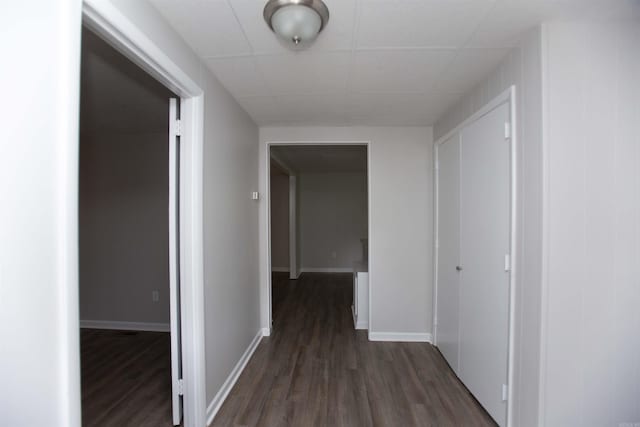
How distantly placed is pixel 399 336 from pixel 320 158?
125 inches

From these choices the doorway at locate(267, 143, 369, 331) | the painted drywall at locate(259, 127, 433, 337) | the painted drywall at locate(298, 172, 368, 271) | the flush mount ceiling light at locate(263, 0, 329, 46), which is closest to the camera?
the flush mount ceiling light at locate(263, 0, 329, 46)

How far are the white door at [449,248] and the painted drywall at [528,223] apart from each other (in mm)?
721

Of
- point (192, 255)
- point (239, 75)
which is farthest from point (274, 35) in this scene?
point (192, 255)

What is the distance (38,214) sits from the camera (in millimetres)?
831

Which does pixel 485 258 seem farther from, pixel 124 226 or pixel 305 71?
pixel 124 226

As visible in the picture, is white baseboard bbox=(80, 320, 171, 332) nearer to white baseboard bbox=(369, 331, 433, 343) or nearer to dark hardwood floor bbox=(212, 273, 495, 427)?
dark hardwood floor bbox=(212, 273, 495, 427)

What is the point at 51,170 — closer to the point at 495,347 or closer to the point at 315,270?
the point at 495,347

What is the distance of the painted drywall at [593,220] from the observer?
1.32m

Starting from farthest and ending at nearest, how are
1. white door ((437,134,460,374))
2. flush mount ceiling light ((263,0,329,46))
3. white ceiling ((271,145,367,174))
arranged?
1. white ceiling ((271,145,367,174))
2. white door ((437,134,460,374))
3. flush mount ceiling light ((263,0,329,46))

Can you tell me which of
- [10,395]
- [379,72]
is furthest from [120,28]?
[379,72]

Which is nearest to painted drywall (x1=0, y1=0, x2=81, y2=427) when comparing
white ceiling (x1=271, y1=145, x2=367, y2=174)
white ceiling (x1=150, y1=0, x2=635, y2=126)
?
white ceiling (x1=150, y1=0, x2=635, y2=126)

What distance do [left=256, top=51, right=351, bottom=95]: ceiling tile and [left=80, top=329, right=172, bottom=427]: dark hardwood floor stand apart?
A: 8.07ft

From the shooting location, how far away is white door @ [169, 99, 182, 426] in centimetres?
166

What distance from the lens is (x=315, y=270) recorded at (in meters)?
6.45
